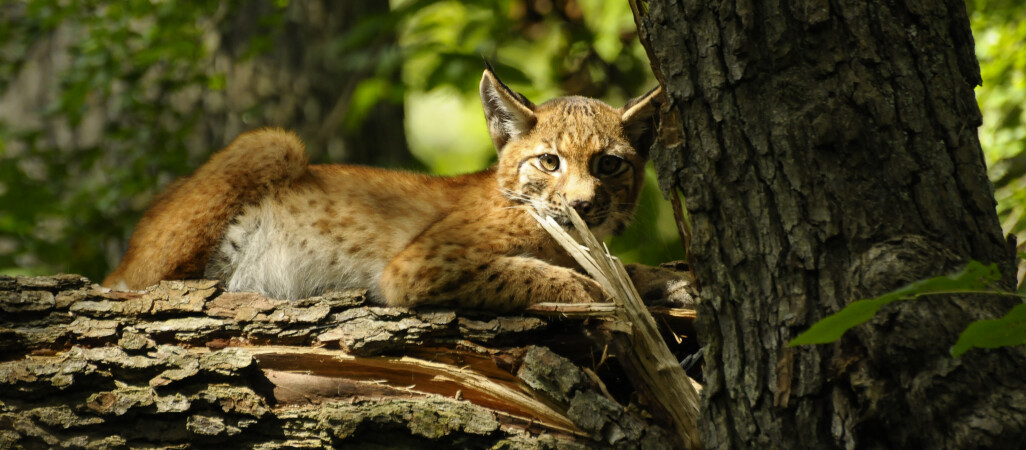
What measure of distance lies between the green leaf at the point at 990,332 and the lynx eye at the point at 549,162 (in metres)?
3.52

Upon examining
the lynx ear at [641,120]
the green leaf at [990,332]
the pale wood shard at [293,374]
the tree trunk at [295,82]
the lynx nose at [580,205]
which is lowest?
the pale wood shard at [293,374]

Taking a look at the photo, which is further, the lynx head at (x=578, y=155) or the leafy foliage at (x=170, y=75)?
the leafy foliage at (x=170, y=75)

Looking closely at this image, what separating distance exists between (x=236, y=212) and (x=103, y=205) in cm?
315

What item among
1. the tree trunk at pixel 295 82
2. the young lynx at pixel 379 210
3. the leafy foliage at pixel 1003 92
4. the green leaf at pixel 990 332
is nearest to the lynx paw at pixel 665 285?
the young lynx at pixel 379 210

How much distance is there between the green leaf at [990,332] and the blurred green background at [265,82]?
3830 mm

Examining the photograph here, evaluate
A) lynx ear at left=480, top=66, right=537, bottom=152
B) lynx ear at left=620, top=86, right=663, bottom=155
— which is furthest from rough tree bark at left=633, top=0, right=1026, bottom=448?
lynx ear at left=480, top=66, right=537, bottom=152

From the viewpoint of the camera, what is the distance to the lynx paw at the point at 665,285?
15.2ft

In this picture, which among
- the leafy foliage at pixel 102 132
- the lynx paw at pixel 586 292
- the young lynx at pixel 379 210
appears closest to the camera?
the lynx paw at pixel 586 292

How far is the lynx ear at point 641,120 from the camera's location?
5.10 m

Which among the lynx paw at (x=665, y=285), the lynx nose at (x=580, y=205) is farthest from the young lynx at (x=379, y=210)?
the lynx paw at (x=665, y=285)

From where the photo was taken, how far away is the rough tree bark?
101 inches

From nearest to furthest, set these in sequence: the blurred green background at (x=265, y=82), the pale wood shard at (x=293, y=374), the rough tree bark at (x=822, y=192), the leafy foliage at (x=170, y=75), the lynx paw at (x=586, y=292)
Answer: the rough tree bark at (x=822, y=192) → the pale wood shard at (x=293, y=374) → the lynx paw at (x=586, y=292) → the blurred green background at (x=265, y=82) → the leafy foliage at (x=170, y=75)

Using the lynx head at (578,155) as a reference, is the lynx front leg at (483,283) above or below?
below

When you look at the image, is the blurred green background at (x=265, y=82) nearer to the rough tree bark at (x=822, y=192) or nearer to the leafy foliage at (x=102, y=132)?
the leafy foliage at (x=102, y=132)
